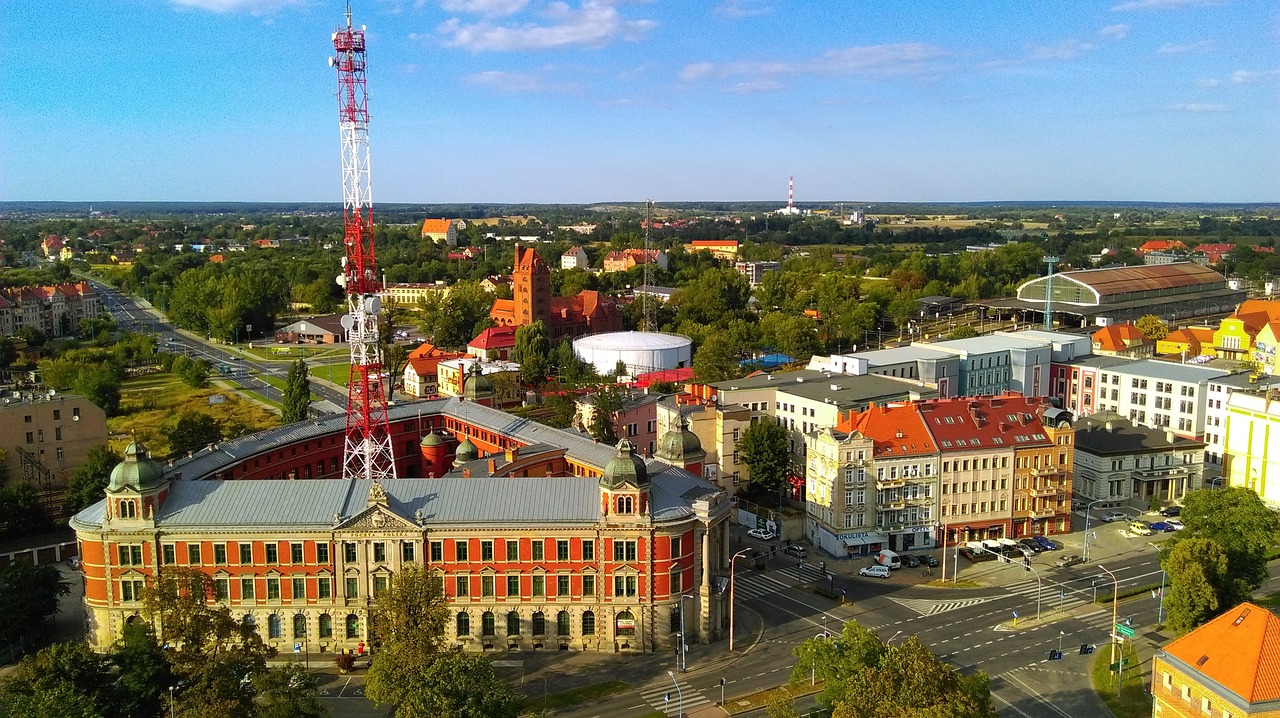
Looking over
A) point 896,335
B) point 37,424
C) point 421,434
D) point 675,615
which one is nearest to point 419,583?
point 675,615

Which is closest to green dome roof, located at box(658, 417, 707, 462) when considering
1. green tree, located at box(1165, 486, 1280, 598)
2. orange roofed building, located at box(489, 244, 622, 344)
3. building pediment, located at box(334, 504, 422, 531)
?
building pediment, located at box(334, 504, 422, 531)

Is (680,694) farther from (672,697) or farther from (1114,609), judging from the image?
(1114,609)

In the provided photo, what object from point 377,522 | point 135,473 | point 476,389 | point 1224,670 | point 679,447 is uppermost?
point 135,473

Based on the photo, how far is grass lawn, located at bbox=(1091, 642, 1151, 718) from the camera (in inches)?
2154

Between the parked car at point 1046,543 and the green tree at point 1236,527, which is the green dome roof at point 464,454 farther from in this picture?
the green tree at point 1236,527

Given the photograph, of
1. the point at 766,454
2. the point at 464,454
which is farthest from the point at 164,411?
the point at 766,454

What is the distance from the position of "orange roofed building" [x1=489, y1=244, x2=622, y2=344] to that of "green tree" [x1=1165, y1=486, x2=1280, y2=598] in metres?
112

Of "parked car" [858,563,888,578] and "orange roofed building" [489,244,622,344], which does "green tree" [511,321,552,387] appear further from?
"parked car" [858,563,888,578]

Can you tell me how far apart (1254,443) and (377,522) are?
7544 centimetres

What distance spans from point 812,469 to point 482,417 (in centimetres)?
3031

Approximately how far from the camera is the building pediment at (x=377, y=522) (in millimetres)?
61062

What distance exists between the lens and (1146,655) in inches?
2426

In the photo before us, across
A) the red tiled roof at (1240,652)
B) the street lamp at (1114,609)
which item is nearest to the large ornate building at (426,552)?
the street lamp at (1114,609)

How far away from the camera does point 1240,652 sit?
4566 centimetres
